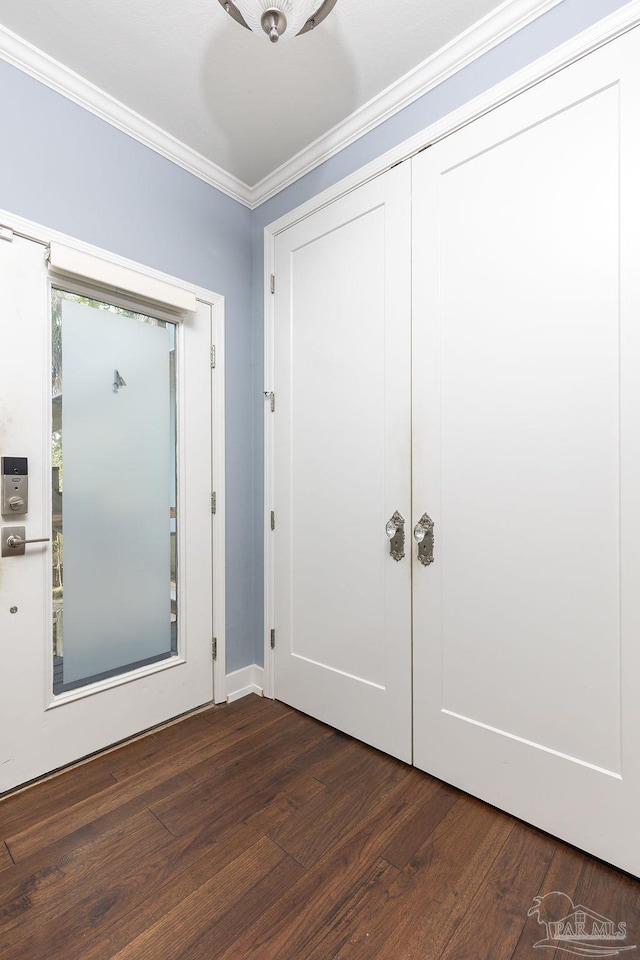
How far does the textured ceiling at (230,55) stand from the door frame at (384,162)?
22cm

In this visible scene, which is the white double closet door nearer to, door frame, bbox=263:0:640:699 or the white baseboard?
door frame, bbox=263:0:640:699

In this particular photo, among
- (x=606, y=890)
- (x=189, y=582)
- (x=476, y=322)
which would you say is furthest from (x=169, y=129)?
(x=606, y=890)

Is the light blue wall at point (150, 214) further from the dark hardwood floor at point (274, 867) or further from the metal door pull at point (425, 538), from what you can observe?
the metal door pull at point (425, 538)

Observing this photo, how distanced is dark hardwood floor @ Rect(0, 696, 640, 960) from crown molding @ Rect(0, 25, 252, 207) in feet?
9.08

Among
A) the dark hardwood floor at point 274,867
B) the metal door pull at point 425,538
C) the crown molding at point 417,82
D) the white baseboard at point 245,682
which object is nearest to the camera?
the dark hardwood floor at point 274,867

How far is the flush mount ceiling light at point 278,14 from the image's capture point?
1265mm

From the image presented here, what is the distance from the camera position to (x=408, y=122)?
1.85m

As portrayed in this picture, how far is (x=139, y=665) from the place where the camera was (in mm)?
2102

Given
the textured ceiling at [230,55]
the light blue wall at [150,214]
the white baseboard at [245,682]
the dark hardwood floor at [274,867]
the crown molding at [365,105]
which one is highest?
the textured ceiling at [230,55]

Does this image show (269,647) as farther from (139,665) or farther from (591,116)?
(591,116)

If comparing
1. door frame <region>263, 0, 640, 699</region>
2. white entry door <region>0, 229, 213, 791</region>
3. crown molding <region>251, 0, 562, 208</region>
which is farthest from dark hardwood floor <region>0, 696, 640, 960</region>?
crown molding <region>251, 0, 562, 208</region>

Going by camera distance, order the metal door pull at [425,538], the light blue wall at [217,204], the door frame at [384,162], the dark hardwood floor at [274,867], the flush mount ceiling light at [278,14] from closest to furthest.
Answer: the dark hardwood floor at [274,867] → the flush mount ceiling light at [278,14] → the door frame at [384,162] → the light blue wall at [217,204] → the metal door pull at [425,538]

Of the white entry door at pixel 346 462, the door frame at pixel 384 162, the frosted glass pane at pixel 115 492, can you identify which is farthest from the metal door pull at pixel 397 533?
the frosted glass pane at pixel 115 492

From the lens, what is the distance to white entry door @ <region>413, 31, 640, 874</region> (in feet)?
4.42
